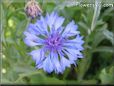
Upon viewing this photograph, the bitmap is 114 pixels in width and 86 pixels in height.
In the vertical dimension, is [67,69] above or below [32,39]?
below

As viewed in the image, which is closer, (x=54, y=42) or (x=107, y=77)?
(x=54, y=42)

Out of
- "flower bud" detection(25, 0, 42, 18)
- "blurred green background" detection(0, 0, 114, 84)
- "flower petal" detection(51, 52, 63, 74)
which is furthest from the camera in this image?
"blurred green background" detection(0, 0, 114, 84)

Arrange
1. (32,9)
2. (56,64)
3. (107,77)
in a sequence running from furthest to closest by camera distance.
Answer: (107,77) < (32,9) < (56,64)

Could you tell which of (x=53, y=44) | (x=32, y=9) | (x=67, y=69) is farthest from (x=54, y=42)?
(x=67, y=69)

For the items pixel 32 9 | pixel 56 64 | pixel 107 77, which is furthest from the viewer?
pixel 107 77

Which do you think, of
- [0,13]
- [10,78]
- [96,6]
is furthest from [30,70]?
[96,6]

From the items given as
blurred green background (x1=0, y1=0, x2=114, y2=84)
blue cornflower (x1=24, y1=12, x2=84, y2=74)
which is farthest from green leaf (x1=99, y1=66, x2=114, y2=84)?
blue cornflower (x1=24, y1=12, x2=84, y2=74)

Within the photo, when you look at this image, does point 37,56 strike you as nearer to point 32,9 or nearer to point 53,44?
point 53,44

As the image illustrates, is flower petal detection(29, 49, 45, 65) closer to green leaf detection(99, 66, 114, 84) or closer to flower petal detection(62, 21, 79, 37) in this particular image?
flower petal detection(62, 21, 79, 37)
